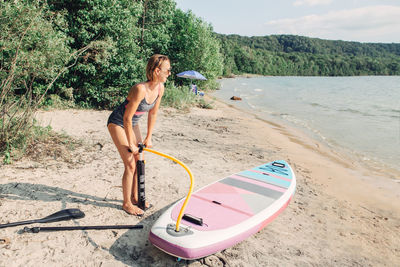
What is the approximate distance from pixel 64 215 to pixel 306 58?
14276 cm

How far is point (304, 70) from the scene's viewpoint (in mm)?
124875

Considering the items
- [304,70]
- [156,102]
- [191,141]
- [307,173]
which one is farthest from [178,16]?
[304,70]

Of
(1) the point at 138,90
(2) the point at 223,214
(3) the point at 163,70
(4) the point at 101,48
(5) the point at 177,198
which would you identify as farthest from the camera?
(4) the point at 101,48

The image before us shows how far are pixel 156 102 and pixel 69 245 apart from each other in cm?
204

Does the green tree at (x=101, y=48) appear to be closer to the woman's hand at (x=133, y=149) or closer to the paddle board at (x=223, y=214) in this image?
the woman's hand at (x=133, y=149)

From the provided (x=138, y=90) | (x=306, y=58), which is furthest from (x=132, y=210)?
(x=306, y=58)

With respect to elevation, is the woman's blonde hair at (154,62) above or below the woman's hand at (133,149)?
above

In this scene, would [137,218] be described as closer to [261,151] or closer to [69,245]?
[69,245]

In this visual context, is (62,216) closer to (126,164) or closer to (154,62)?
(126,164)

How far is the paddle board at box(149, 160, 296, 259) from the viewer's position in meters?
3.12

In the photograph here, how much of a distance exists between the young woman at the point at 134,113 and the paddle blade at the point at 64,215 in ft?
2.11

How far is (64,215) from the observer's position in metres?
3.68

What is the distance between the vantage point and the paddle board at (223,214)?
123 inches

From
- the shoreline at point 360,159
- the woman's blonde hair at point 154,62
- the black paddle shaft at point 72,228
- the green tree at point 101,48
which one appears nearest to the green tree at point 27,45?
the green tree at point 101,48
